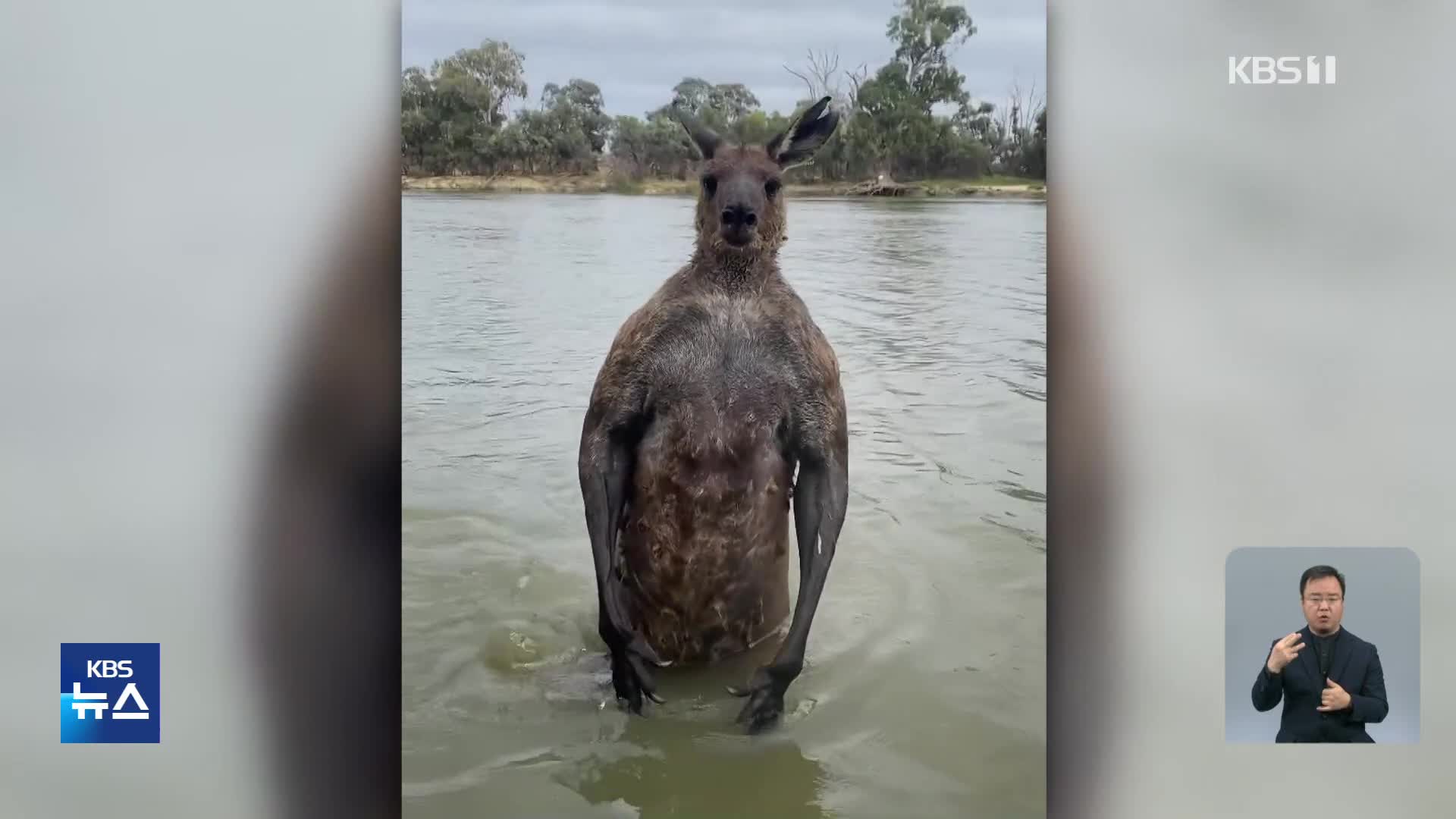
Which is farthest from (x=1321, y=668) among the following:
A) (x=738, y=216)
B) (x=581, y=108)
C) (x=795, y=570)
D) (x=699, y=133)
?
(x=581, y=108)

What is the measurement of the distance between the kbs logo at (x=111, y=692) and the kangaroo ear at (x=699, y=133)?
148 cm

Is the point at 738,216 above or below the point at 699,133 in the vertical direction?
below

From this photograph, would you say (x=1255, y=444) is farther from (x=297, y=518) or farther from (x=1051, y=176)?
(x=297, y=518)

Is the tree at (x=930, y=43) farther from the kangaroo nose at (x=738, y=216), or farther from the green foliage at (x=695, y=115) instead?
the kangaroo nose at (x=738, y=216)

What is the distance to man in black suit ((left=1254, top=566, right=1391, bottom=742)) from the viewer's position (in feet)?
7.46

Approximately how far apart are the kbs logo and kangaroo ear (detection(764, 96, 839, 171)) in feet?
5.21

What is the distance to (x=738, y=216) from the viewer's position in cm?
225

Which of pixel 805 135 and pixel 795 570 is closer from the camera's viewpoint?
pixel 805 135

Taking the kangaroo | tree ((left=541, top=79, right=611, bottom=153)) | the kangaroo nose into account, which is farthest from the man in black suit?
tree ((left=541, top=79, right=611, bottom=153))

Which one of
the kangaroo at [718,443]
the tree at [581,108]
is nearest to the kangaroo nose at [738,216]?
the kangaroo at [718,443]

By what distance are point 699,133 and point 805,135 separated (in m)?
0.21

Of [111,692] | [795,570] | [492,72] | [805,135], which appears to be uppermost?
[492,72]

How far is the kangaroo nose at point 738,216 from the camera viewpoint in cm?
224
